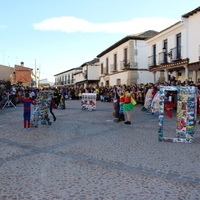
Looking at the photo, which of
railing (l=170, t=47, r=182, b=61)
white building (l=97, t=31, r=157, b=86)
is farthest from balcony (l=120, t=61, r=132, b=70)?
railing (l=170, t=47, r=182, b=61)

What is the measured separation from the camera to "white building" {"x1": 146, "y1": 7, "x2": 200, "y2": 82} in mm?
17969

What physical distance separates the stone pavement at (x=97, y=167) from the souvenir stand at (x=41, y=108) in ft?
5.41

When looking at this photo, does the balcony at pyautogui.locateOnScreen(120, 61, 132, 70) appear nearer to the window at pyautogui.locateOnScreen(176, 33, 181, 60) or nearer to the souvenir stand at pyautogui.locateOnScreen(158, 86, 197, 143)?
the window at pyautogui.locateOnScreen(176, 33, 181, 60)

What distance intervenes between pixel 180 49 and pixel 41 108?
46.5 feet

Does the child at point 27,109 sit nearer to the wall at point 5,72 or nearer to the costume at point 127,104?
the costume at point 127,104

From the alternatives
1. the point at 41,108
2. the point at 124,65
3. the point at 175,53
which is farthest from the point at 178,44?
the point at 41,108

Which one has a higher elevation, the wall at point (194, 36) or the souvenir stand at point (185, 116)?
the wall at point (194, 36)

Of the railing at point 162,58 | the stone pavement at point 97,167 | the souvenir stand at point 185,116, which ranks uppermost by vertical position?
the railing at point 162,58

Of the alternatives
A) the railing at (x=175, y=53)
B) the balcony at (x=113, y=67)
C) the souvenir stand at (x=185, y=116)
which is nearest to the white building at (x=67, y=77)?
the balcony at (x=113, y=67)

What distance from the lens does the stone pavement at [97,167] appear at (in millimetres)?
3471

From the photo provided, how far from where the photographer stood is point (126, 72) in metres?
29.6

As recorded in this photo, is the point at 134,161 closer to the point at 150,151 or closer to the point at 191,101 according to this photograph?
the point at 150,151

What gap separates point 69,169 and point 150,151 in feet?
6.87

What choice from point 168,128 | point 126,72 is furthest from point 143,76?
point 168,128
